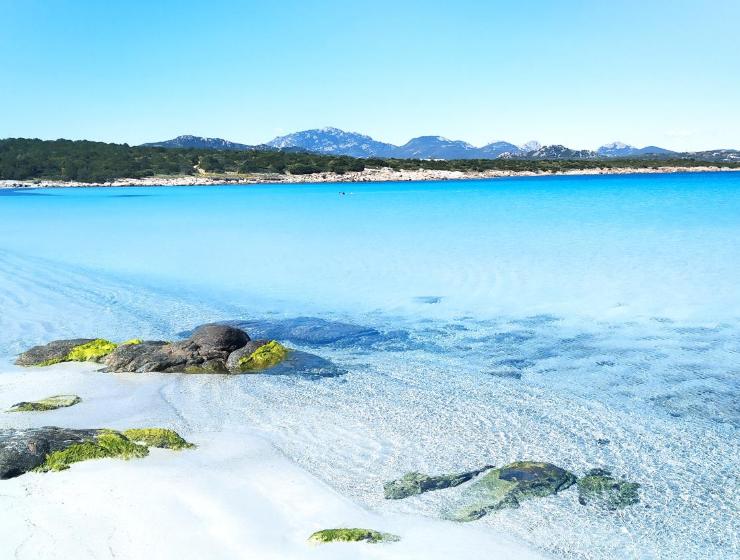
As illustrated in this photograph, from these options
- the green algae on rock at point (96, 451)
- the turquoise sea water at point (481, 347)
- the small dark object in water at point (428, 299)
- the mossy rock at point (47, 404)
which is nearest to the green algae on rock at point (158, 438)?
the green algae on rock at point (96, 451)

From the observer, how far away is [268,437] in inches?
292

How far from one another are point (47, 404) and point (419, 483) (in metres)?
5.31

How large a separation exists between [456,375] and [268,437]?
11.3 ft

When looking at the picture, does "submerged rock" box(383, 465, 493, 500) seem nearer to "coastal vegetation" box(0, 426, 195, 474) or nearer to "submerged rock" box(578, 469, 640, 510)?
"submerged rock" box(578, 469, 640, 510)

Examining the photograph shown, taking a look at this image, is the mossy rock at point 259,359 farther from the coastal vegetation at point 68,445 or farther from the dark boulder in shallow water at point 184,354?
the coastal vegetation at point 68,445

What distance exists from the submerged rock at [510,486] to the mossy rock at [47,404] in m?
5.66

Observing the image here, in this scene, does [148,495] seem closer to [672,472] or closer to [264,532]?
[264,532]

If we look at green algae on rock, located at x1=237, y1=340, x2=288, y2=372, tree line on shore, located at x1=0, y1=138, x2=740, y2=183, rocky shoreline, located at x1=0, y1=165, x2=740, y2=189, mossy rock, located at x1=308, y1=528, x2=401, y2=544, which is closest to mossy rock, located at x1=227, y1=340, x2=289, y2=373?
green algae on rock, located at x1=237, y1=340, x2=288, y2=372

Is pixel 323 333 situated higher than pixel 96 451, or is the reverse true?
pixel 96 451

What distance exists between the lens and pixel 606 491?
6008mm

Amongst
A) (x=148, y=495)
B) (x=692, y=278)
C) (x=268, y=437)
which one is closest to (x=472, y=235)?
(x=692, y=278)

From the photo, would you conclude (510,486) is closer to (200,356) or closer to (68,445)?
(68,445)

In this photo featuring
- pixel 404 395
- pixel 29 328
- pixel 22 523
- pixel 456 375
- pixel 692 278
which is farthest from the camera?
pixel 692 278

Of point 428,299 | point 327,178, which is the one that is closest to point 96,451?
point 428,299
